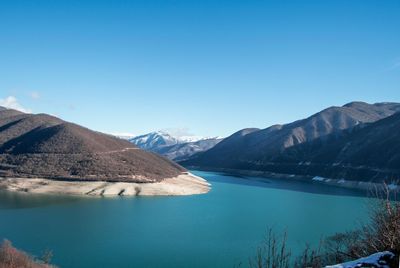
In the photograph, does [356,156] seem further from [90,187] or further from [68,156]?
[90,187]

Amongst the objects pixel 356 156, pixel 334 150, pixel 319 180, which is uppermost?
pixel 334 150

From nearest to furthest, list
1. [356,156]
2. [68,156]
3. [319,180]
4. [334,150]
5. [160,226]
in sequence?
[160,226] → [68,156] → [319,180] → [356,156] → [334,150]

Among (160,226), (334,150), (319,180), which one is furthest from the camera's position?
(334,150)

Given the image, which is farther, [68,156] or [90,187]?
[68,156]

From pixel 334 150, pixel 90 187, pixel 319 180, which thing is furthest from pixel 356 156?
pixel 90 187

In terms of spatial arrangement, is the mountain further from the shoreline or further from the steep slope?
the steep slope

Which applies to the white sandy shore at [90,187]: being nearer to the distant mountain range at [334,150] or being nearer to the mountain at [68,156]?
the mountain at [68,156]

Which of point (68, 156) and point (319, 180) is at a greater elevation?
point (68, 156)

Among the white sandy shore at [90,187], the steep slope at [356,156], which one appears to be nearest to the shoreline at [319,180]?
Result: the steep slope at [356,156]
